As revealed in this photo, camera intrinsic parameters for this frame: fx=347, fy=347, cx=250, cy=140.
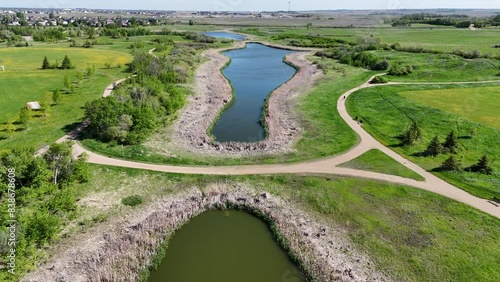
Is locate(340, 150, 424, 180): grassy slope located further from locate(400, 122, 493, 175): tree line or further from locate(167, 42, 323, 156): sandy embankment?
locate(167, 42, 323, 156): sandy embankment

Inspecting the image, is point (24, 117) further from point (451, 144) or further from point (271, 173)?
point (451, 144)

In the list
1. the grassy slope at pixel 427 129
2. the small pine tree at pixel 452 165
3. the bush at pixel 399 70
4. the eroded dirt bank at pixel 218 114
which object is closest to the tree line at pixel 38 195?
the eroded dirt bank at pixel 218 114

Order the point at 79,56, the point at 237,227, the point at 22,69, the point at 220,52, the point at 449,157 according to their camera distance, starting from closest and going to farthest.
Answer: the point at 237,227 < the point at 449,157 < the point at 22,69 < the point at 79,56 < the point at 220,52

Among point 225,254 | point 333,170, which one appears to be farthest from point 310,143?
point 225,254

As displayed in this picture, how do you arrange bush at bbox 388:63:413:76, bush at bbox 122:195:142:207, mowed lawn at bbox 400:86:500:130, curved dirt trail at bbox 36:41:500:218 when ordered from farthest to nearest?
bush at bbox 388:63:413:76 < mowed lawn at bbox 400:86:500:130 < curved dirt trail at bbox 36:41:500:218 < bush at bbox 122:195:142:207

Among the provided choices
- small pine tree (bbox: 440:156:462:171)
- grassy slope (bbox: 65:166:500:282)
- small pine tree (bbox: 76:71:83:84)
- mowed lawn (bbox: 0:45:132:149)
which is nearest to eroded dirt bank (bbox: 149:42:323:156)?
grassy slope (bbox: 65:166:500:282)

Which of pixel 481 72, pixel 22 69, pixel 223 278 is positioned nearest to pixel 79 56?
pixel 22 69

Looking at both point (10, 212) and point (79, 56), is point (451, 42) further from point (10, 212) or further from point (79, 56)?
point (10, 212)
